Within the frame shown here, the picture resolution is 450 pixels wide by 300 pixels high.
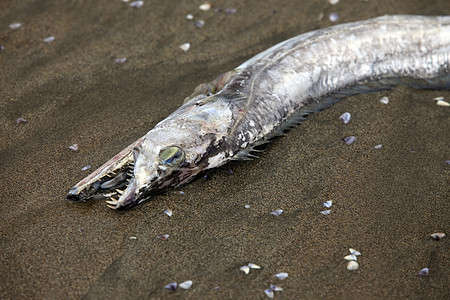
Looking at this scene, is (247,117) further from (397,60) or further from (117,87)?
(397,60)

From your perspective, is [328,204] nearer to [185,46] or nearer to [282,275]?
[282,275]

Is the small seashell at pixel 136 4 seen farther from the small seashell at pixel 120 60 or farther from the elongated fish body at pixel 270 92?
the elongated fish body at pixel 270 92

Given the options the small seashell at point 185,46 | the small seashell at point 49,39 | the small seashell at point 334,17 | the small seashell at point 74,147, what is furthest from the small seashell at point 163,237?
the small seashell at point 334,17

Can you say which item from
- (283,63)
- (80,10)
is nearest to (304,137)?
(283,63)

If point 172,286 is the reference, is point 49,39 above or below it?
above

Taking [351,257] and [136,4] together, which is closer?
[351,257]

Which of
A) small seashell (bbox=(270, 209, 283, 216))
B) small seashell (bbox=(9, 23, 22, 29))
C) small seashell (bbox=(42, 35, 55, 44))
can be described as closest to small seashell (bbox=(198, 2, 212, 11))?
small seashell (bbox=(42, 35, 55, 44))

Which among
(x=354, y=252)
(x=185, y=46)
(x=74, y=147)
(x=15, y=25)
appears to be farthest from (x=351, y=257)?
(x=15, y=25)
